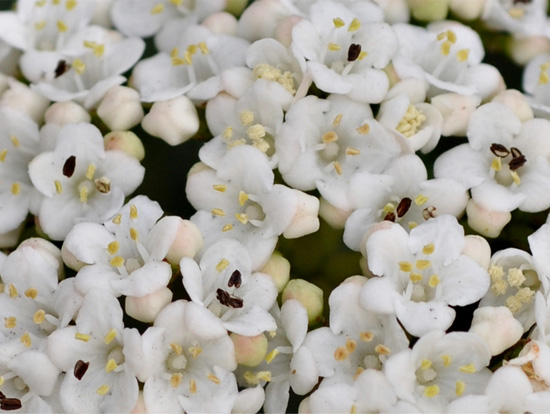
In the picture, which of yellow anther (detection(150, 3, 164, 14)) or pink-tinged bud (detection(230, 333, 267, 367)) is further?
yellow anther (detection(150, 3, 164, 14))

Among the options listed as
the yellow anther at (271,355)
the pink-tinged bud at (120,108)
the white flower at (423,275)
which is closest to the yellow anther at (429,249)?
the white flower at (423,275)

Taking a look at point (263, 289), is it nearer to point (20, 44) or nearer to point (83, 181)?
point (83, 181)

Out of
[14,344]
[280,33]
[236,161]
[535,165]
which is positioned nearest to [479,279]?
[535,165]

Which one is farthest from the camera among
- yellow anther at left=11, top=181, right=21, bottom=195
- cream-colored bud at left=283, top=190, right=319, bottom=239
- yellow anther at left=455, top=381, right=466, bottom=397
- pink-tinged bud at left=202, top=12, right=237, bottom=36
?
pink-tinged bud at left=202, top=12, right=237, bottom=36

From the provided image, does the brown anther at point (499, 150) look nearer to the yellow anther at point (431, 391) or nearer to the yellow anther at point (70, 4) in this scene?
the yellow anther at point (431, 391)

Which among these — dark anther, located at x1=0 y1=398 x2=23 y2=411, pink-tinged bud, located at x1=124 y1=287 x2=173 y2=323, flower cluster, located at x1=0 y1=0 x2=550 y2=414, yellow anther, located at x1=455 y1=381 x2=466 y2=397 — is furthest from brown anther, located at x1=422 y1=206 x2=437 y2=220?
dark anther, located at x1=0 y1=398 x2=23 y2=411

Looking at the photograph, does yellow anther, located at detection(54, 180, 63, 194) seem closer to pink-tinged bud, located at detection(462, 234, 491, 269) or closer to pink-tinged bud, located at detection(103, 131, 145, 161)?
pink-tinged bud, located at detection(103, 131, 145, 161)

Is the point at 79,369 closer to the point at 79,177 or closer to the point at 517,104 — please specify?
the point at 79,177
